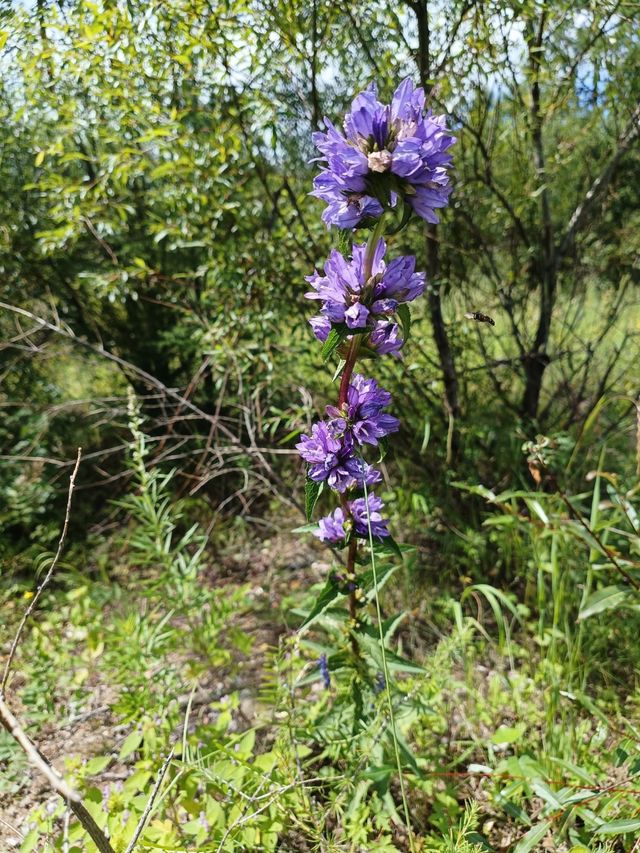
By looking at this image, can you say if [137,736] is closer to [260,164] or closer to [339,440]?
[339,440]

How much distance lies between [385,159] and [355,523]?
31.6 inches

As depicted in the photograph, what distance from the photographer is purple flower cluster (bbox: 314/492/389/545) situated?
4.50ft

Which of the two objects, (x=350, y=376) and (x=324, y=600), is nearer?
(x=350, y=376)

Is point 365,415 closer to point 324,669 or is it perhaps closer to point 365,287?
point 365,287

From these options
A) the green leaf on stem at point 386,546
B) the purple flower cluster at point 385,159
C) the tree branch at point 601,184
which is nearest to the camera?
the purple flower cluster at point 385,159

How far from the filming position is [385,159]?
0.99 m

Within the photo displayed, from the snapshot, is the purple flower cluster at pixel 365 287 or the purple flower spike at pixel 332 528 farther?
the purple flower spike at pixel 332 528

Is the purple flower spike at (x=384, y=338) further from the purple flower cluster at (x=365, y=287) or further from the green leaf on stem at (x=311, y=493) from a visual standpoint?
the green leaf on stem at (x=311, y=493)

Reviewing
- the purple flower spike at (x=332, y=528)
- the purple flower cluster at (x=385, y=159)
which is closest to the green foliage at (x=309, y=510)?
the purple flower spike at (x=332, y=528)

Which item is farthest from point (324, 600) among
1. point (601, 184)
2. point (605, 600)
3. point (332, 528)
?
point (601, 184)

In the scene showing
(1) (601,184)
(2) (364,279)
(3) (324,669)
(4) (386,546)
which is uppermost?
(1) (601,184)

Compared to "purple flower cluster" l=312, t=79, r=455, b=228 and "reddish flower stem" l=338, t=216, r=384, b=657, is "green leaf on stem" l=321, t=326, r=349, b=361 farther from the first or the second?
"purple flower cluster" l=312, t=79, r=455, b=228

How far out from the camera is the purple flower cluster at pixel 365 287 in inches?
44.2

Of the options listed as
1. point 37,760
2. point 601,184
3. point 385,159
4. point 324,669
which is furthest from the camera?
point 601,184
